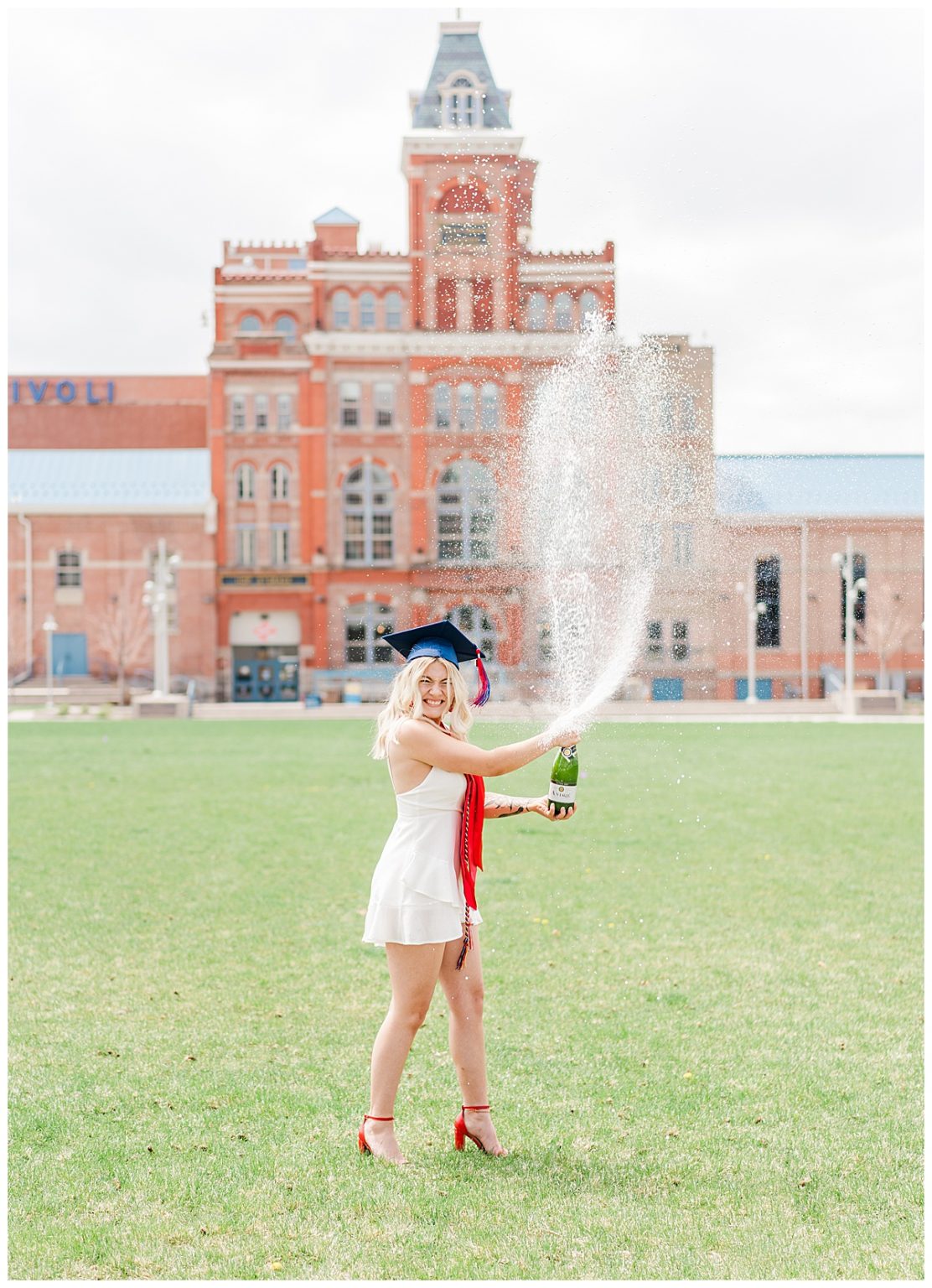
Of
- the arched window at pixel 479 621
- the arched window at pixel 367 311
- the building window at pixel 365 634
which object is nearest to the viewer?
the arched window at pixel 479 621

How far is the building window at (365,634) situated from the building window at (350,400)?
7373 mm

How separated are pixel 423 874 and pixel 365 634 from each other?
152 feet

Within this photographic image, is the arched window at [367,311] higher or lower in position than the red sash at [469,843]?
higher

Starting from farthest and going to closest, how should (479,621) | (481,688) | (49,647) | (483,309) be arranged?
(49,647) → (483,309) → (479,621) → (481,688)

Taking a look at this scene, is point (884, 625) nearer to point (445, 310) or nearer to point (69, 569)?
point (445, 310)

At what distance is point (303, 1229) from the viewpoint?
4531mm

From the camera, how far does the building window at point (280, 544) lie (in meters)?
53.3

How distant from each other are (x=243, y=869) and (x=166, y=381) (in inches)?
2044

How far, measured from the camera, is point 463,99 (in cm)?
5053

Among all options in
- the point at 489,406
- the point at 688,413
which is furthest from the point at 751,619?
A: the point at 688,413

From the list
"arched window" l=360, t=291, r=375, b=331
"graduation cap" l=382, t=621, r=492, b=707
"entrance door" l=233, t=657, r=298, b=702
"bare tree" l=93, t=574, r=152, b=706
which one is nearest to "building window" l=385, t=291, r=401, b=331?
"arched window" l=360, t=291, r=375, b=331

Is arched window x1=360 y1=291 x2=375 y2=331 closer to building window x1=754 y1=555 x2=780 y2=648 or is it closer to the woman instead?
building window x1=754 y1=555 x2=780 y2=648

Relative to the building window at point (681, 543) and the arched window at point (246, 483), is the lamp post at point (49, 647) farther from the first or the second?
the building window at point (681, 543)

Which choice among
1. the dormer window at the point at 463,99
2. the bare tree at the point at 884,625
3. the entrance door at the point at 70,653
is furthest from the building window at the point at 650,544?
the entrance door at the point at 70,653
